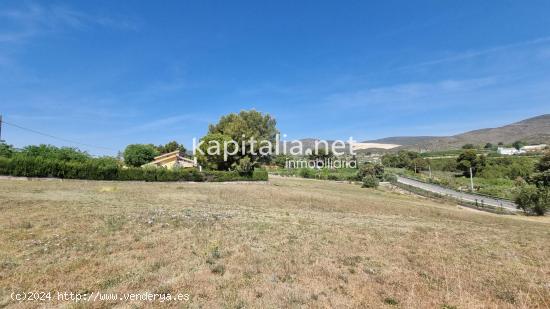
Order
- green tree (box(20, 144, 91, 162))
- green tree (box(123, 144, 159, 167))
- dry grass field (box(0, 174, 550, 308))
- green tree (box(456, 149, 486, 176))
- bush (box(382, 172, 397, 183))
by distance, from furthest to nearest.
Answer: green tree (box(456, 149, 486, 176)) → green tree (box(123, 144, 159, 167)) → bush (box(382, 172, 397, 183)) → green tree (box(20, 144, 91, 162)) → dry grass field (box(0, 174, 550, 308))

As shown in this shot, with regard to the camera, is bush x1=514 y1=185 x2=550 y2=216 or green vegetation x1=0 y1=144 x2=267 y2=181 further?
bush x1=514 y1=185 x2=550 y2=216

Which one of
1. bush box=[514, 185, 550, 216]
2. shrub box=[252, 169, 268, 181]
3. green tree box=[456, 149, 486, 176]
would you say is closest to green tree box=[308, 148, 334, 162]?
green tree box=[456, 149, 486, 176]

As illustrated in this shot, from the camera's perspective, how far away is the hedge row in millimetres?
28098

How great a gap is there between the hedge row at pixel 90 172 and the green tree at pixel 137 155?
35.2m

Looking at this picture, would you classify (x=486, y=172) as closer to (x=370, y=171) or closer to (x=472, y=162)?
(x=472, y=162)

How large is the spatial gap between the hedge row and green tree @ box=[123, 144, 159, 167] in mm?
35213

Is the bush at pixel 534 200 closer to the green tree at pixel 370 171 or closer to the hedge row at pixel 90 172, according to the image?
the green tree at pixel 370 171

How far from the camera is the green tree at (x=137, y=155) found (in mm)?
67500

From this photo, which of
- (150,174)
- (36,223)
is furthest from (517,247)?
(150,174)

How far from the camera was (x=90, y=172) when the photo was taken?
31.6 m

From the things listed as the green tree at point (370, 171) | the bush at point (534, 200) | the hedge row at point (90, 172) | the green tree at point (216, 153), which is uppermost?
the green tree at point (216, 153)

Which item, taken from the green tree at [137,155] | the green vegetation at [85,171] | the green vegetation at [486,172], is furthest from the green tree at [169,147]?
the green vegetation at [486,172]

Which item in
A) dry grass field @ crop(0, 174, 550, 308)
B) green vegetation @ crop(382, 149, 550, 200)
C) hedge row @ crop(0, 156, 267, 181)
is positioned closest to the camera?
dry grass field @ crop(0, 174, 550, 308)

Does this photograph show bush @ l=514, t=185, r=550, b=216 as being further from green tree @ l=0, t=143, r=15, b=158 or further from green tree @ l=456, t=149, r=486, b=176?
green tree @ l=0, t=143, r=15, b=158
